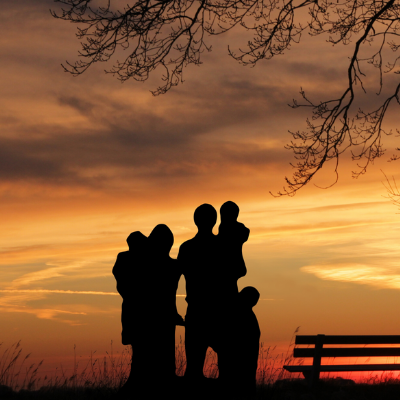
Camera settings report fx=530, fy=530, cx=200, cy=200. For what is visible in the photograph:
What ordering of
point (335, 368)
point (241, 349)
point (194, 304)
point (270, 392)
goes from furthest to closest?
point (335, 368) → point (270, 392) → point (241, 349) → point (194, 304)

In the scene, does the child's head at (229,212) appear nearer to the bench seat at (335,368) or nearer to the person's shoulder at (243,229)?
the person's shoulder at (243,229)

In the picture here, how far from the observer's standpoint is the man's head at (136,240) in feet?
21.7

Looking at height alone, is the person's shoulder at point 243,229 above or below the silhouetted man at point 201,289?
above

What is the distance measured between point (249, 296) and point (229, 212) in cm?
107

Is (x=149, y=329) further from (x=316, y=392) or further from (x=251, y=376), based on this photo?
(x=316, y=392)

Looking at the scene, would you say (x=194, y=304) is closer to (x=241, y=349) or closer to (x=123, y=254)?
(x=241, y=349)

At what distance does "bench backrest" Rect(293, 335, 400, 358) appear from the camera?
9.34 m

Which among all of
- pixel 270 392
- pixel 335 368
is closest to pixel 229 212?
pixel 270 392

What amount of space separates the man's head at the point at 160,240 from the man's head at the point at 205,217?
0.41 metres

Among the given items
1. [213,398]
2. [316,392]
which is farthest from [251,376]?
[316,392]

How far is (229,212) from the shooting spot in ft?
21.8

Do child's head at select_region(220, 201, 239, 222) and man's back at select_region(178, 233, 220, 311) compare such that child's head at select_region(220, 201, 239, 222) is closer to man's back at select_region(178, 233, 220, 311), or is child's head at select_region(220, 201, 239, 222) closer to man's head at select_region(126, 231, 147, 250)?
man's back at select_region(178, 233, 220, 311)

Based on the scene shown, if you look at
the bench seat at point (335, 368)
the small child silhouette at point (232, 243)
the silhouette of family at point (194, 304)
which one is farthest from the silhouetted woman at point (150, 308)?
the bench seat at point (335, 368)

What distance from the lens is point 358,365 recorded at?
31.1 ft
